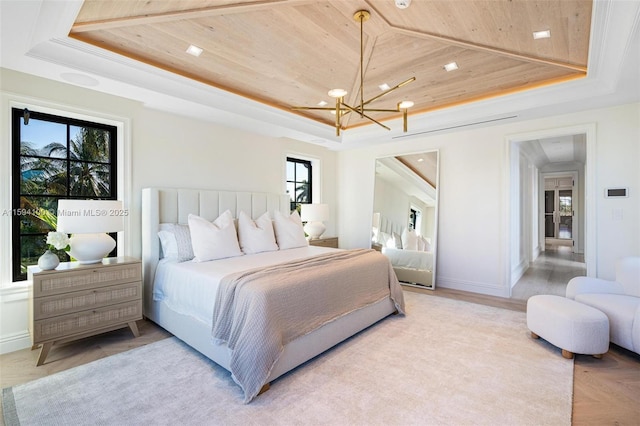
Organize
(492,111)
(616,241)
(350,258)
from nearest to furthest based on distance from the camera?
(350,258), (616,241), (492,111)

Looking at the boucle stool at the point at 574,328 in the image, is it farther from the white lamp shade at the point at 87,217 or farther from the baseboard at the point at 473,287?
the white lamp shade at the point at 87,217

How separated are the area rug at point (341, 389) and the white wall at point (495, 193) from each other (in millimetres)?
1738

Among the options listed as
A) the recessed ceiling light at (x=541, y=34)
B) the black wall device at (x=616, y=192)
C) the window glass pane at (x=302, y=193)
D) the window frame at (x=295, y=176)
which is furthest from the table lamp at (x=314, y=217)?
Result: the black wall device at (x=616, y=192)

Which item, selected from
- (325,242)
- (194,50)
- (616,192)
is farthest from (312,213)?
(616,192)

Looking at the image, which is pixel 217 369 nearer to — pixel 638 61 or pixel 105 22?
pixel 105 22

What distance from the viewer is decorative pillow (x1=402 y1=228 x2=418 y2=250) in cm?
499

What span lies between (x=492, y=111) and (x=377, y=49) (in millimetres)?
1944

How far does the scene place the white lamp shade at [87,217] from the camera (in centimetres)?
255

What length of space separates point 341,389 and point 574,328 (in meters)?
1.92

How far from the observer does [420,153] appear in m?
→ 5.03

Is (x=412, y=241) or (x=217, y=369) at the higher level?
(x=412, y=241)

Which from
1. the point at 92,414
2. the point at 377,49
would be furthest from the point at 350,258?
the point at 92,414

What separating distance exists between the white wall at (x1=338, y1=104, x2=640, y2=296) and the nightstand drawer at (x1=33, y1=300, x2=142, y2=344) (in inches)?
164

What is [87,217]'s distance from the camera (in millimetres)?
2609
